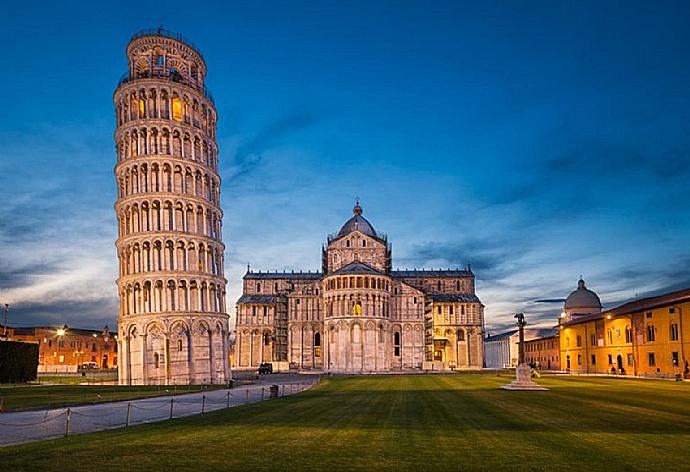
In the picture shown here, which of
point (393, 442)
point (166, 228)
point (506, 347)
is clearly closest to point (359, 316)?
point (166, 228)

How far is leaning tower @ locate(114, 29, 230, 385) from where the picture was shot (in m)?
66.1

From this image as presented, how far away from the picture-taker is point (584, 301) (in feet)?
388

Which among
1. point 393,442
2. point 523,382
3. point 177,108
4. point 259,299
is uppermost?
point 177,108

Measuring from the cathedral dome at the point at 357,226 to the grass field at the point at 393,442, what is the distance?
91022 millimetres

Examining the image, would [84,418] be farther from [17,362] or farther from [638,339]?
[638,339]

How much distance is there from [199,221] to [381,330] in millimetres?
43755

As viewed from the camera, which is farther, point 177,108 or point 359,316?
point 359,316

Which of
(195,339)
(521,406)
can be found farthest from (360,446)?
(195,339)

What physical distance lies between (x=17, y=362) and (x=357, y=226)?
69191 mm

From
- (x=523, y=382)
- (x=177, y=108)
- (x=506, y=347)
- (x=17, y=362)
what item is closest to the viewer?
(x=523, y=382)

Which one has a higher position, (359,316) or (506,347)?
(359,316)

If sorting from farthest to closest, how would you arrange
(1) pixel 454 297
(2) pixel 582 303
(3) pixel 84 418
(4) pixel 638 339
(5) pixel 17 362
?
(1) pixel 454 297, (2) pixel 582 303, (4) pixel 638 339, (5) pixel 17 362, (3) pixel 84 418

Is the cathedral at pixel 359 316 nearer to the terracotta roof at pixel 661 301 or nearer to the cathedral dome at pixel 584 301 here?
the cathedral dome at pixel 584 301

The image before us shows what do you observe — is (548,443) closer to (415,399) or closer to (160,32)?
(415,399)
